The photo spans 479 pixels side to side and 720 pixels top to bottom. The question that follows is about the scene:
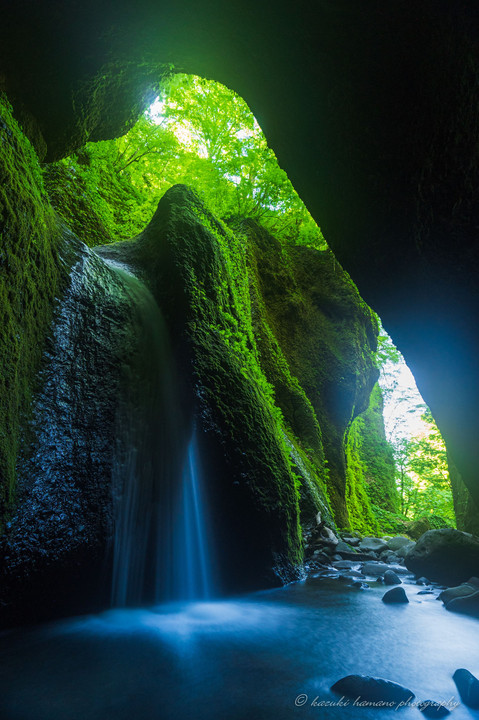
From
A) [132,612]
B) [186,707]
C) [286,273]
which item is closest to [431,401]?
[186,707]

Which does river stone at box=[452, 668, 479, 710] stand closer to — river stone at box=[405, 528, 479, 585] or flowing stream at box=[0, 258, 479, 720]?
flowing stream at box=[0, 258, 479, 720]

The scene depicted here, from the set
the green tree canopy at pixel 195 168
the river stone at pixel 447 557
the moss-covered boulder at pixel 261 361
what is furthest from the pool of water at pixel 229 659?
the green tree canopy at pixel 195 168

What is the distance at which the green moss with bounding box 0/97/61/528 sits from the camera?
9.38ft

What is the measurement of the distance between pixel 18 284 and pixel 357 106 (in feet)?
11.7

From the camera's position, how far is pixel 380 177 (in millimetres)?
3354

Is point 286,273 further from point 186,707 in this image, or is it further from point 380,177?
point 186,707

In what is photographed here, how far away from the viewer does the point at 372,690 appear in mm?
1884

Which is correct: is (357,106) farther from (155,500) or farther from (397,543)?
(397,543)

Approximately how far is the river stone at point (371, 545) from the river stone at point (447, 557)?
4.38 ft

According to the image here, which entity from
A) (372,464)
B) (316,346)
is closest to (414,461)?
(372,464)

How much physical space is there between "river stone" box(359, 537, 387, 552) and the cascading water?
4.01m

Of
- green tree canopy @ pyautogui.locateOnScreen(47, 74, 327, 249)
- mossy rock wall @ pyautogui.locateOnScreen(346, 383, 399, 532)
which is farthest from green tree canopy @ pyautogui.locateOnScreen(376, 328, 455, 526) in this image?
green tree canopy @ pyautogui.locateOnScreen(47, 74, 327, 249)

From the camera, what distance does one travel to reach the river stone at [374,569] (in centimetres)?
523

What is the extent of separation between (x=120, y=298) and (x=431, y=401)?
159 inches
